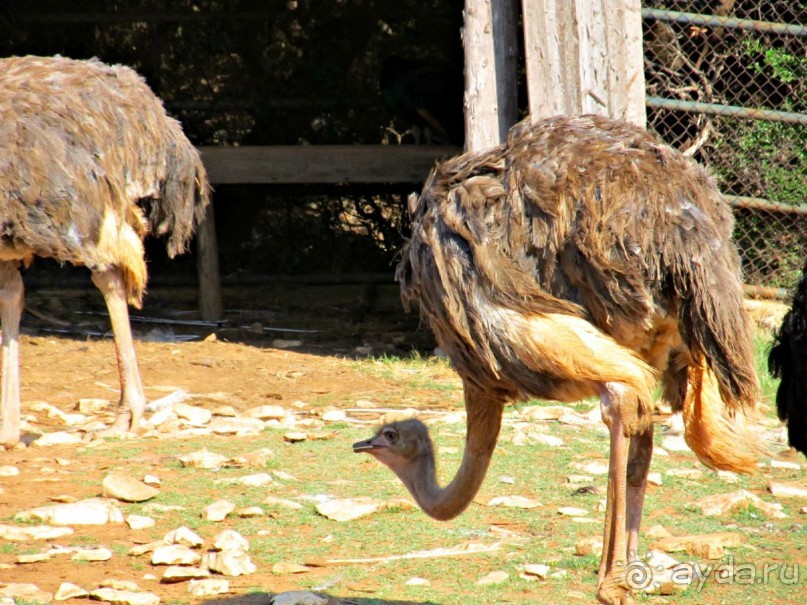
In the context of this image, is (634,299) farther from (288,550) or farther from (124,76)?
(124,76)

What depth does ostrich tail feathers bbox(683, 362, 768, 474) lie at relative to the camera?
13.9 ft

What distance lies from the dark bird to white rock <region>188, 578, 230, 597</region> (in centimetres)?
592

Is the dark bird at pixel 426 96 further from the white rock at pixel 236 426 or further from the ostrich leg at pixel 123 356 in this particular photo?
the ostrich leg at pixel 123 356

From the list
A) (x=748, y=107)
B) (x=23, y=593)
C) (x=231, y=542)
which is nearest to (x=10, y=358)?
(x=231, y=542)

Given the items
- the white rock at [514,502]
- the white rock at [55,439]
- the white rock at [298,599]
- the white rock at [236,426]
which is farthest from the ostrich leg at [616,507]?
the white rock at [55,439]

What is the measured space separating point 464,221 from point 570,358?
0.57 meters

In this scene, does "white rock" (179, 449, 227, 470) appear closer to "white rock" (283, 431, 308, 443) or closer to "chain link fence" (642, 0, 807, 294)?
"white rock" (283, 431, 308, 443)

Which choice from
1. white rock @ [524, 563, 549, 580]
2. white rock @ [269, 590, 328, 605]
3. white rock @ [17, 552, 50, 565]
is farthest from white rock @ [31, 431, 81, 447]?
white rock @ [524, 563, 549, 580]

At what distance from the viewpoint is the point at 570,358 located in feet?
12.1

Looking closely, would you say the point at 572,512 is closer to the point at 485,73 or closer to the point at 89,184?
the point at 89,184

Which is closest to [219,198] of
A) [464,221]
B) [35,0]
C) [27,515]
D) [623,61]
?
[35,0]

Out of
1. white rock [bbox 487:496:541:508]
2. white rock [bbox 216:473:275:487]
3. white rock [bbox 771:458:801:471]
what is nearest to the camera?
white rock [bbox 487:496:541:508]

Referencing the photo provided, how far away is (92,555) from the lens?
4.42m

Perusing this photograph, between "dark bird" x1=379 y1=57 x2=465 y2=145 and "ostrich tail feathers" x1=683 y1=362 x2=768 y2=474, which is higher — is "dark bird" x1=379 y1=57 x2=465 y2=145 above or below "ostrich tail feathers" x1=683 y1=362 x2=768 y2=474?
above
